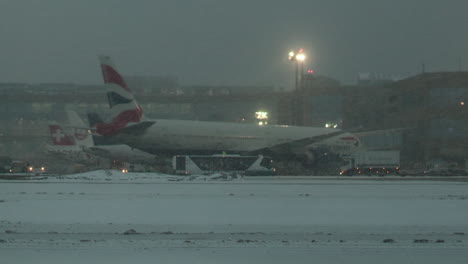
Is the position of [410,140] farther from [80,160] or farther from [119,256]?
[119,256]

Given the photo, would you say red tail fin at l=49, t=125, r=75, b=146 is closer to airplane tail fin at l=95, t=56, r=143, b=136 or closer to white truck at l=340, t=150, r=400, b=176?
airplane tail fin at l=95, t=56, r=143, b=136

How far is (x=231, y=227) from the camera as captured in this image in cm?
1352

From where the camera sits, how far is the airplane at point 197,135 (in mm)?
42344

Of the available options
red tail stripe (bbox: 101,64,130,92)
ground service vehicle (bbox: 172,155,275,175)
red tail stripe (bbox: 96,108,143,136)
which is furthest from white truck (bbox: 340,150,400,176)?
red tail stripe (bbox: 101,64,130,92)

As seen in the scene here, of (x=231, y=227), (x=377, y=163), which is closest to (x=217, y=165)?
(x=377, y=163)

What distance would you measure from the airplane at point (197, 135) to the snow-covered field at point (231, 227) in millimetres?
19762

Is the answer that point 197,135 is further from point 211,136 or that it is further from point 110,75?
point 110,75

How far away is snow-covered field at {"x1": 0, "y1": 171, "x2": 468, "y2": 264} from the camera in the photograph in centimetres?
1025

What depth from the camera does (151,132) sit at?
139 ft

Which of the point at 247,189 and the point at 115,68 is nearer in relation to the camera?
the point at 247,189

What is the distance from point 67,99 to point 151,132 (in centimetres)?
4309

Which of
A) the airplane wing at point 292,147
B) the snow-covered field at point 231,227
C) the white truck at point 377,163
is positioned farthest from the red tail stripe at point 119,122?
the snow-covered field at point 231,227

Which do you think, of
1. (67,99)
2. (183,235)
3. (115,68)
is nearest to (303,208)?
(183,235)

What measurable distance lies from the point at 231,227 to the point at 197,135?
30692mm
